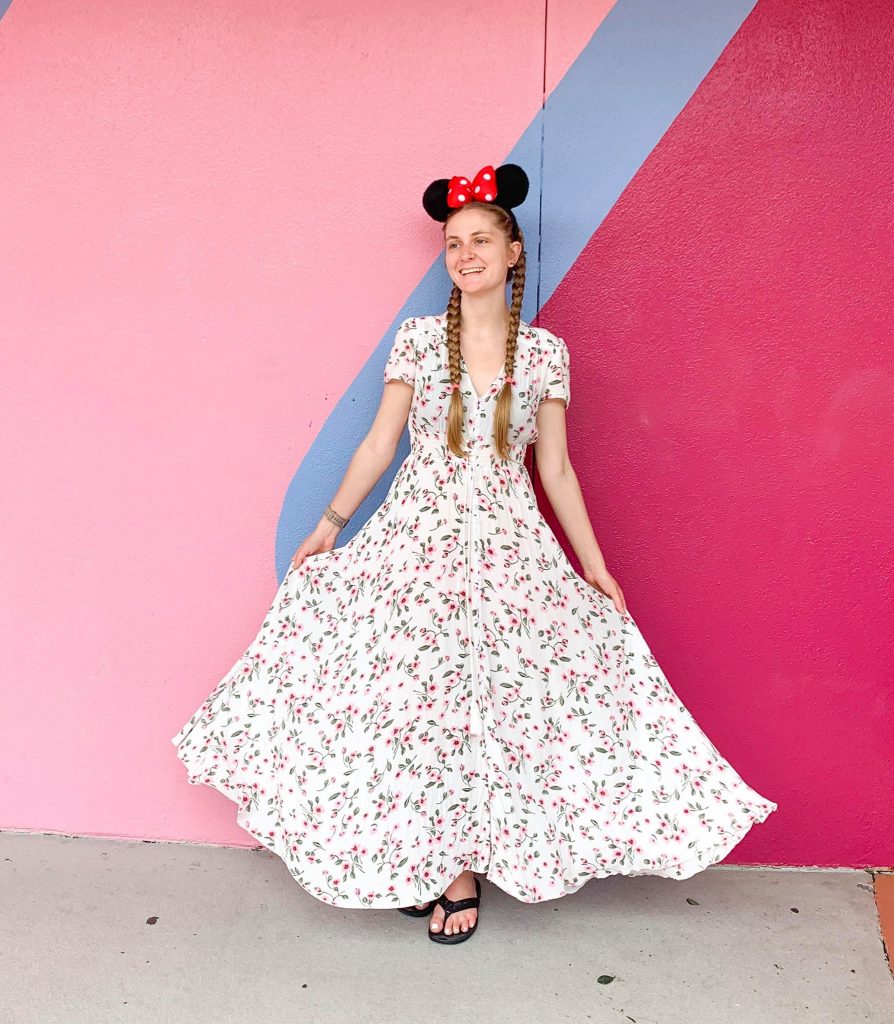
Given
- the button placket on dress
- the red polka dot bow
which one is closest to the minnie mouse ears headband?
the red polka dot bow

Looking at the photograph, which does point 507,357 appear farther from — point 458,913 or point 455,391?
point 458,913

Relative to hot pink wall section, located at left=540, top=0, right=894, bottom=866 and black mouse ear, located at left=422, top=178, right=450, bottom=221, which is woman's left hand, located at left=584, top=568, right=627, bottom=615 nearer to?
hot pink wall section, located at left=540, top=0, right=894, bottom=866

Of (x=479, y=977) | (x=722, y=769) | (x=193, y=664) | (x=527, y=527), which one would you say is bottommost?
(x=479, y=977)

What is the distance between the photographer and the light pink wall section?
8.17 feet

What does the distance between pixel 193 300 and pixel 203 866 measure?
62.1 inches

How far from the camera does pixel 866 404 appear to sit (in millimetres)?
2502

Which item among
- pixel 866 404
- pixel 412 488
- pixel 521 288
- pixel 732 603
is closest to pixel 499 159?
pixel 521 288

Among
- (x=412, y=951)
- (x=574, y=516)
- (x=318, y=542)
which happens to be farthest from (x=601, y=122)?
(x=412, y=951)

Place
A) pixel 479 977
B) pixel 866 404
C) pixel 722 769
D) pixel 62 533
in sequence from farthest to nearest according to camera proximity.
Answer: pixel 62 533 < pixel 866 404 < pixel 722 769 < pixel 479 977

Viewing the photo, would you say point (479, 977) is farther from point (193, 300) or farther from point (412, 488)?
point (193, 300)

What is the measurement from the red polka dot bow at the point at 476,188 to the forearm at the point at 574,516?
70 centimetres

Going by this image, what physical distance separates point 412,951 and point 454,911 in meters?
0.14

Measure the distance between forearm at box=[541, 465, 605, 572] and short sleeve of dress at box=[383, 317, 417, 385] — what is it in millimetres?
429

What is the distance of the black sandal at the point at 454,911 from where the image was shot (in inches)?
91.0
